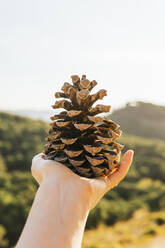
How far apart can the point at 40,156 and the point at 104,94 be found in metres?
0.25

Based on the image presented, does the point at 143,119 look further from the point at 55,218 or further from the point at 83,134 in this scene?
the point at 55,218

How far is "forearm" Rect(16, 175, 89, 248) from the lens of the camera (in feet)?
1.89

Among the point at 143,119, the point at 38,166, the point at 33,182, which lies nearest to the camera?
the point at 38,166

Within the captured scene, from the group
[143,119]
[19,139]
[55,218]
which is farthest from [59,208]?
[143,119]

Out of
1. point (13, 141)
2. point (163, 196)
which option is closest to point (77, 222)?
point (163, 196)

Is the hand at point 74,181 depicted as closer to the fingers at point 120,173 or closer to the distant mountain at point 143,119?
the fingers at point 120,173

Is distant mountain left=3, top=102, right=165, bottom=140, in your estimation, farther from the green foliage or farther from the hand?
the hand

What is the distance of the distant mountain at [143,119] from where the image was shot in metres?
8.83

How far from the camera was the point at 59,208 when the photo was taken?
0.61 metres

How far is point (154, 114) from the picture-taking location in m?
8.92

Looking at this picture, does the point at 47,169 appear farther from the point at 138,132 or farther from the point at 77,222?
the point at 138,132

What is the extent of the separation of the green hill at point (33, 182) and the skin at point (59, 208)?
2941mm

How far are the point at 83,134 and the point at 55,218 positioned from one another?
245 millimetres

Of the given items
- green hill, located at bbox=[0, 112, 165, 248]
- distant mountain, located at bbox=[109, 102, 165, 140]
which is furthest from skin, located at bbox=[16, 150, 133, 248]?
distant mountain, located at bbox=[109, 102, 165, 140]
